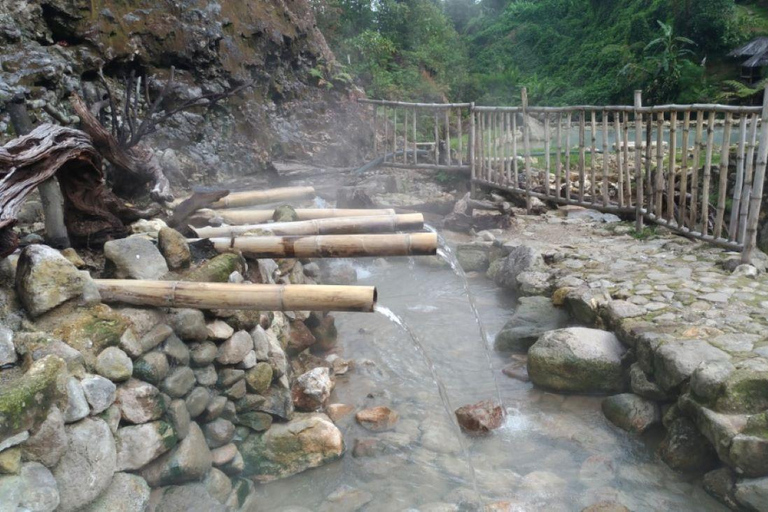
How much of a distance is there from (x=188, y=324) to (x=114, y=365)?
2.21ft

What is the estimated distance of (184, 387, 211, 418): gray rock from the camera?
12.4 ft

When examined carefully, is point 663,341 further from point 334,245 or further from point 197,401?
point 197,401

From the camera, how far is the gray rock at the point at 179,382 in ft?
11.8

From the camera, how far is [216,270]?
4.41m

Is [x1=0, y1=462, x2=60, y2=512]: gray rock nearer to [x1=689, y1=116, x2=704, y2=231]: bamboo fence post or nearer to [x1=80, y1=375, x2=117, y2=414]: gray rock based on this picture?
[x1=80, y1=375, x2=117, y2=414]: gray rock

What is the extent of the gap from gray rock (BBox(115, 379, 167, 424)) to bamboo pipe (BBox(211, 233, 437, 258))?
1.64m

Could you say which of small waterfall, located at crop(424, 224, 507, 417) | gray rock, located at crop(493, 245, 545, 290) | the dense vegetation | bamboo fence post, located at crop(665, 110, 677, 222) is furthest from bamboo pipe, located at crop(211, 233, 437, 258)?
the dense vegetation

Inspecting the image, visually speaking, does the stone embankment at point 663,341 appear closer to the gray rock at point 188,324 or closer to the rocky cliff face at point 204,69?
the gray rock at point 188,324

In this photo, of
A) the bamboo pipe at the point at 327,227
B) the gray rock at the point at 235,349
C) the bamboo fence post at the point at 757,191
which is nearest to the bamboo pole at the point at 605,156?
the bamboo fence post at the point at 757,191

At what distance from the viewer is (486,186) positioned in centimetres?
1066

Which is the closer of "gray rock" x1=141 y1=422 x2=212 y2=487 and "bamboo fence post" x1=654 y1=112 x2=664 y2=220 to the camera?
"gray rock" x1=141 y1=422 x2=212 y2=487

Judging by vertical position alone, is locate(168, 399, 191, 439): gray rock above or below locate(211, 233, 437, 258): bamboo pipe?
below

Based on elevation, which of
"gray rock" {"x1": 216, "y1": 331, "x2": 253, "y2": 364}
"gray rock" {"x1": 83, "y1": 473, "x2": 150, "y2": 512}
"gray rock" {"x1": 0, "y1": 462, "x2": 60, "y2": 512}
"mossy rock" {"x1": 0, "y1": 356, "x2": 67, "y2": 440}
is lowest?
"gray rock" {"x1": 83, "y1": 473, "x2": 150, "y2": 512}

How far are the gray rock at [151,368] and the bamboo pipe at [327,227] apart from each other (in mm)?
1870
